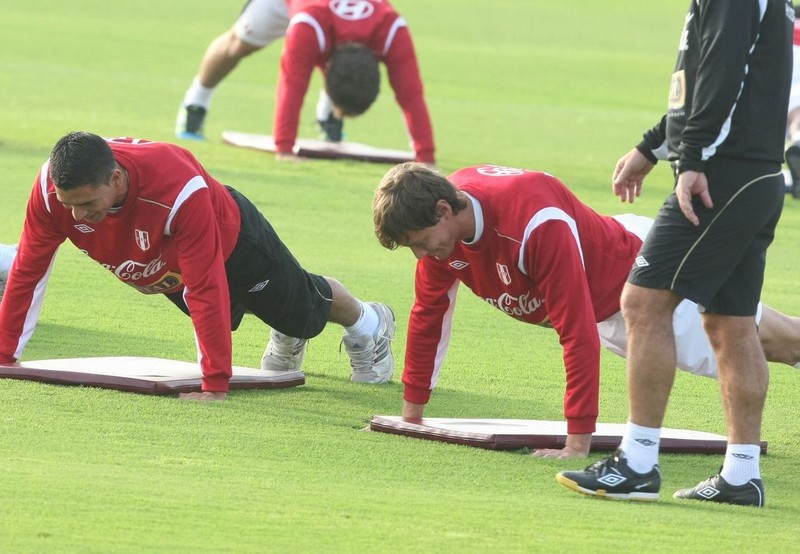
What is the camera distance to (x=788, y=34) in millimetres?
4547

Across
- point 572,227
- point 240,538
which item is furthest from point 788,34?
point 240,538

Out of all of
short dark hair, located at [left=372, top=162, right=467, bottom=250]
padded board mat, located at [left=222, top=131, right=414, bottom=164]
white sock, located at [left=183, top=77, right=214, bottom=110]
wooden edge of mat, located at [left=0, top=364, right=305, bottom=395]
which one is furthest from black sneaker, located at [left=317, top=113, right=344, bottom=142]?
short dark hair, located at [left=372, top=162, right=467, bottom=250]

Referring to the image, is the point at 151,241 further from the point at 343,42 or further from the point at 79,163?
the point at 343,42

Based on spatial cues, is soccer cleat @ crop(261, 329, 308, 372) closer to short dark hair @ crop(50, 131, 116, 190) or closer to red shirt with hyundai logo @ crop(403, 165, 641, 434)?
red shirt with hyundai logo @ crop(403, 165, 641, 434)

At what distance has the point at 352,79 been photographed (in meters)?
11.3

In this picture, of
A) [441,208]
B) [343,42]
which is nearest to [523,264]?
[441,208]

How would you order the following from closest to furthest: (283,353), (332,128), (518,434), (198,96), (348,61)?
1. (518,434)
2. (283,353)
3. (348,61)
4. (198,96)
5. (332,128)

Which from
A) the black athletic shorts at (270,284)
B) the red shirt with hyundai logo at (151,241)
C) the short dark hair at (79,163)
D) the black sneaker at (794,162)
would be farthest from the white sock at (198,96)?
the short dark hair at (79,163)

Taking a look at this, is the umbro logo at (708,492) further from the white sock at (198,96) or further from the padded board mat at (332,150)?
the white sock at (198,96)

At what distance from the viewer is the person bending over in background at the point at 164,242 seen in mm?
5570

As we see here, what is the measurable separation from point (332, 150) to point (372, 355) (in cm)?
657

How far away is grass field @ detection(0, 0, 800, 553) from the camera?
4.06 m

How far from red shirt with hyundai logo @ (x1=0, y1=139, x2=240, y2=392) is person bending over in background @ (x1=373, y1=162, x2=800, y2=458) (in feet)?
2.42

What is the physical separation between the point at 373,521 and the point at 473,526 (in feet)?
0.87
